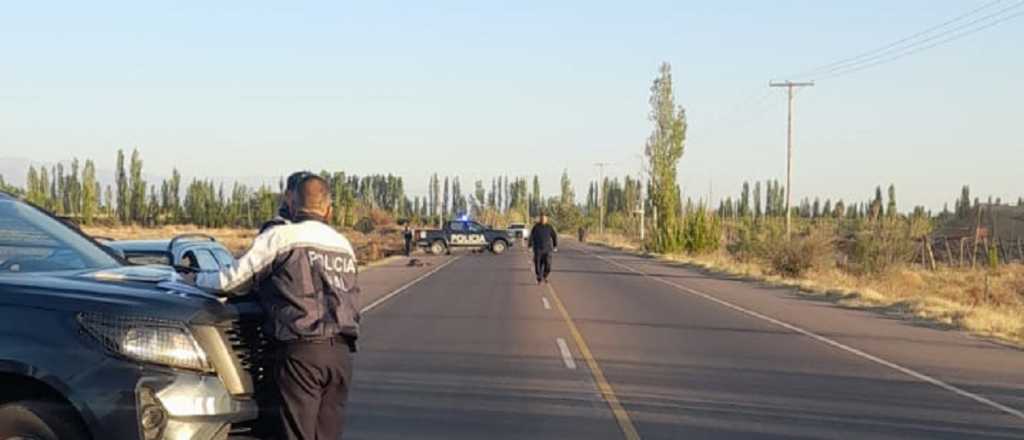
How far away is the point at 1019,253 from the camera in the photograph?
5831cm

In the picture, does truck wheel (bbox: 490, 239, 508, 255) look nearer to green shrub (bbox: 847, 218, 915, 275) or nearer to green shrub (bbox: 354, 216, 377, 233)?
green shrub (bbox: 847, 218, 915, 275)

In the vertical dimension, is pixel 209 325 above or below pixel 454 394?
above

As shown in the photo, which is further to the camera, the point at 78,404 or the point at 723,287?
the point at 723,287

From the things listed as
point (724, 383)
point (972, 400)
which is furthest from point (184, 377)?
point (972, 400)

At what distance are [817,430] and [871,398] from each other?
2.21 m

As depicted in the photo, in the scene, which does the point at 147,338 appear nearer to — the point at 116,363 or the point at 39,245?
the point at 116,363

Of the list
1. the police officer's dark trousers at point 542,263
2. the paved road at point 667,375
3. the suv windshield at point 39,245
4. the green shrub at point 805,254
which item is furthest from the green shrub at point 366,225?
the suv windshield at point 39,245

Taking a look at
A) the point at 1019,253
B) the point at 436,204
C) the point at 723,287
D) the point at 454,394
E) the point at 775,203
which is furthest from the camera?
the point at 436,204

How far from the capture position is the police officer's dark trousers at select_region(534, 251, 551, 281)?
3109cm

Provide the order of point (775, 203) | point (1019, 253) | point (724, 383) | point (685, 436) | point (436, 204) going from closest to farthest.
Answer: point (685, 436)
point (724, 383)
point (1019, 253)
point (775, 203)
point (436, 204)

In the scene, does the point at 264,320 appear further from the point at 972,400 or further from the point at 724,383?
the point at 972,400

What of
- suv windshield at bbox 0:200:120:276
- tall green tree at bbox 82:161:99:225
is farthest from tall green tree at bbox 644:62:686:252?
suv windshield at bbox 0:200:120:276

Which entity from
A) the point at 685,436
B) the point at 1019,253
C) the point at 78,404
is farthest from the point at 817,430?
the point at 1019,253

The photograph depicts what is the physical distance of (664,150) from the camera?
70875mm
